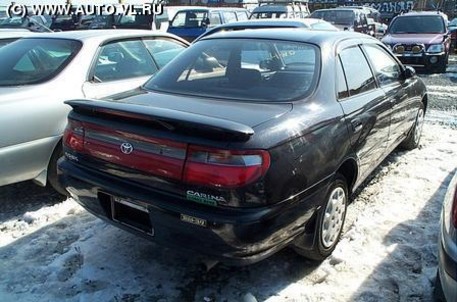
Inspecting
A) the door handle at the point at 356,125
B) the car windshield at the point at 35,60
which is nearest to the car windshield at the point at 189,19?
the car windshield at the point at 35,60

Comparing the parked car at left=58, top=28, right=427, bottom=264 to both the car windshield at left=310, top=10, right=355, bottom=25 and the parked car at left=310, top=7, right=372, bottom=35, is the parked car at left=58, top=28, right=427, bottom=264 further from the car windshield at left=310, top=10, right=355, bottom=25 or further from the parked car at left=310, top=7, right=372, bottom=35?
the car windshield at left=310, top=10, right=355, bottom=25

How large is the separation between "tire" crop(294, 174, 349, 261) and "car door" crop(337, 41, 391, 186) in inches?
13.7

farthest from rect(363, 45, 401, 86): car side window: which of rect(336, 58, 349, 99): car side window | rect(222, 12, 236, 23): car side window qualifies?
rect(222, 12, 236, 23): car side window

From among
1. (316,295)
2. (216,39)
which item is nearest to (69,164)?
(216,39)

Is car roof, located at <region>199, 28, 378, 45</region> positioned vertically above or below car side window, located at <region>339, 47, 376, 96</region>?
above

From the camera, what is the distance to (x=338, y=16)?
55.8ft

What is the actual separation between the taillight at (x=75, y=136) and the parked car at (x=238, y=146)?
0.01 m

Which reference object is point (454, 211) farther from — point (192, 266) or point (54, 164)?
point (54, 164)

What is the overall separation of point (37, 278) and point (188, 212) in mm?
1281

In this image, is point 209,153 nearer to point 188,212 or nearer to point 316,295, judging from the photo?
point 188,212

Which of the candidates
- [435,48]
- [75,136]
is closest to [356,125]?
[75,136]

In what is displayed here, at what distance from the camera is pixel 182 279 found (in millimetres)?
3117

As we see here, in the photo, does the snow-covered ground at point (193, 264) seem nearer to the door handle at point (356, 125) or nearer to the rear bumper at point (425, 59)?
the door handle at point (356, 125)

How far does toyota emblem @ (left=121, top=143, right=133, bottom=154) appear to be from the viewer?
2774mm
